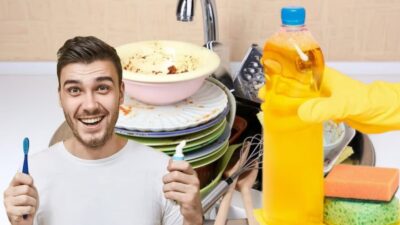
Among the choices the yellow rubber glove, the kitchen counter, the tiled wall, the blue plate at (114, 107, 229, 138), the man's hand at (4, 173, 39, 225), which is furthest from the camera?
the tiled wall

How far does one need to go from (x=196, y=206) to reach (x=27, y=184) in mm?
140

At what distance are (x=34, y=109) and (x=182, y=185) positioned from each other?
788mm

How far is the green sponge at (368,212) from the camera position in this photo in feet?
2.18

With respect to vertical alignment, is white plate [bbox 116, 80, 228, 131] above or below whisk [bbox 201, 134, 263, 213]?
above

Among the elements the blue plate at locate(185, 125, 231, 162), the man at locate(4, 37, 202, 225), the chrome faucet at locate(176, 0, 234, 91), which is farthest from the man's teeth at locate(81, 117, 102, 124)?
the chrome faucet at locate(176, 0, 234, 91)

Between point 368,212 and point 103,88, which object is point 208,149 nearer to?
point 368,212

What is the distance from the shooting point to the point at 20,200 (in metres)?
0.51

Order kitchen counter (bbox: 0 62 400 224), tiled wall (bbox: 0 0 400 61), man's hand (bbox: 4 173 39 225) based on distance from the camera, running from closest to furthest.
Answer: man's hand (bbox: 4 173 39 225)
kitchen counter (bbox: 0 62 400 224)
tiled wall (bbox: 0 0 400 61)

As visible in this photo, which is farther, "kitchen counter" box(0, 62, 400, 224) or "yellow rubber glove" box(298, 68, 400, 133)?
"kitchen counter" box(0, 62, 400, 224)

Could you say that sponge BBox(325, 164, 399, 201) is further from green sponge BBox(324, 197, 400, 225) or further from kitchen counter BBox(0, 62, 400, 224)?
kitchen counter BBox(0, 62, 400, 224)

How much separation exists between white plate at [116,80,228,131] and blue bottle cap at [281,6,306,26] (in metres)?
0.23

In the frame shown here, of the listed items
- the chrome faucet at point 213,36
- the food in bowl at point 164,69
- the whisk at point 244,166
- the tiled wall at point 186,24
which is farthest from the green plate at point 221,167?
the tiled wall at point 186,24

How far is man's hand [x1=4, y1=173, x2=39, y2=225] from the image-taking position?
505 millimetres

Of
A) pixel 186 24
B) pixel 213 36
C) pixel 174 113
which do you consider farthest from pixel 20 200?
pixel 186 24
